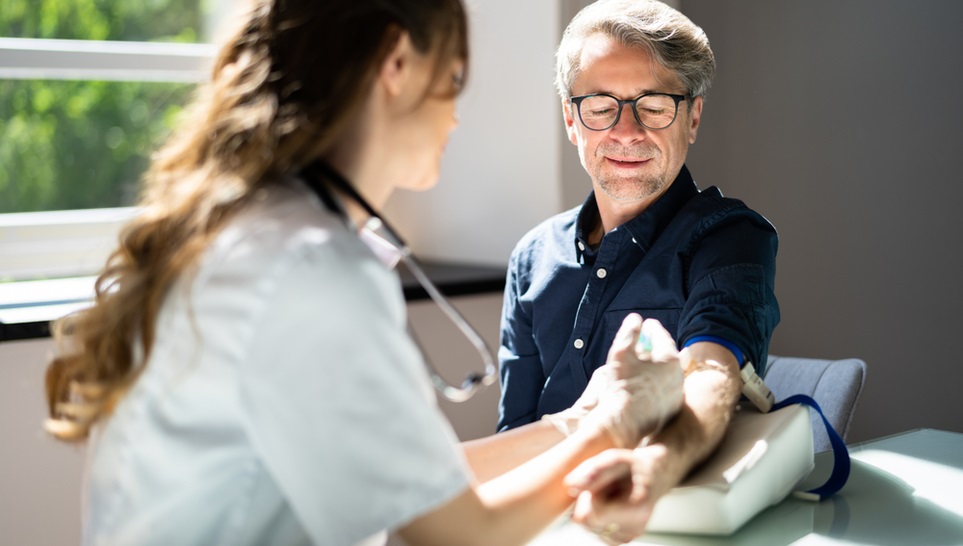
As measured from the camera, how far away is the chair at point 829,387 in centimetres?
182

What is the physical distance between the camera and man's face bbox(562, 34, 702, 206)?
1.69 meters

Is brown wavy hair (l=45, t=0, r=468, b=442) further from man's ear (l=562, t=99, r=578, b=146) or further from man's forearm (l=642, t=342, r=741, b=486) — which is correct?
man's ear (l=562, t=99, r=578, b=146)

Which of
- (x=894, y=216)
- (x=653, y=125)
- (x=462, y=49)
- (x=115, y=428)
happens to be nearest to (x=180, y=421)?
(x=115, y=428)

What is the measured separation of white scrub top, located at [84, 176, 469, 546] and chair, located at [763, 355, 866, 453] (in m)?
1.16

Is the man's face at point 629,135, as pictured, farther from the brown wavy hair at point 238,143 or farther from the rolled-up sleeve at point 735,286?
the brown wavy hair at point 238,143

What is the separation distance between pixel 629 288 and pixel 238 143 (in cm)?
93

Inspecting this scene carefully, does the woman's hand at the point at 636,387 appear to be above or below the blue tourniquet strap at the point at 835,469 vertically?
above

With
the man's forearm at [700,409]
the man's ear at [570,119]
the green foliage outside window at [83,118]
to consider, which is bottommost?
the green foliage outside window at [83,118]

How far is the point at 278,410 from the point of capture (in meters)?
0.81

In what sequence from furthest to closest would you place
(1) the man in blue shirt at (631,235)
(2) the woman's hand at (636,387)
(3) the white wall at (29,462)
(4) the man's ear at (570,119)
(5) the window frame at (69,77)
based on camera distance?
(5) the window frame at (69,77), (3) the white wall at (29,462), (4) the man's ear at (570,119), (1) the man in blue shirt at (631,235), (2) the woman's hand at (636,387)

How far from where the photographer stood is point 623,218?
1793 millimetres

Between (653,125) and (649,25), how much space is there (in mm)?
169

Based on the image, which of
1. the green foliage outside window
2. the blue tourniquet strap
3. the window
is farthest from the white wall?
the blue tourniquet strap

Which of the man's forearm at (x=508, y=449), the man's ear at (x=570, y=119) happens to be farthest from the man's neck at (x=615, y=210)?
the man's forearm at (x=508, y=449)
